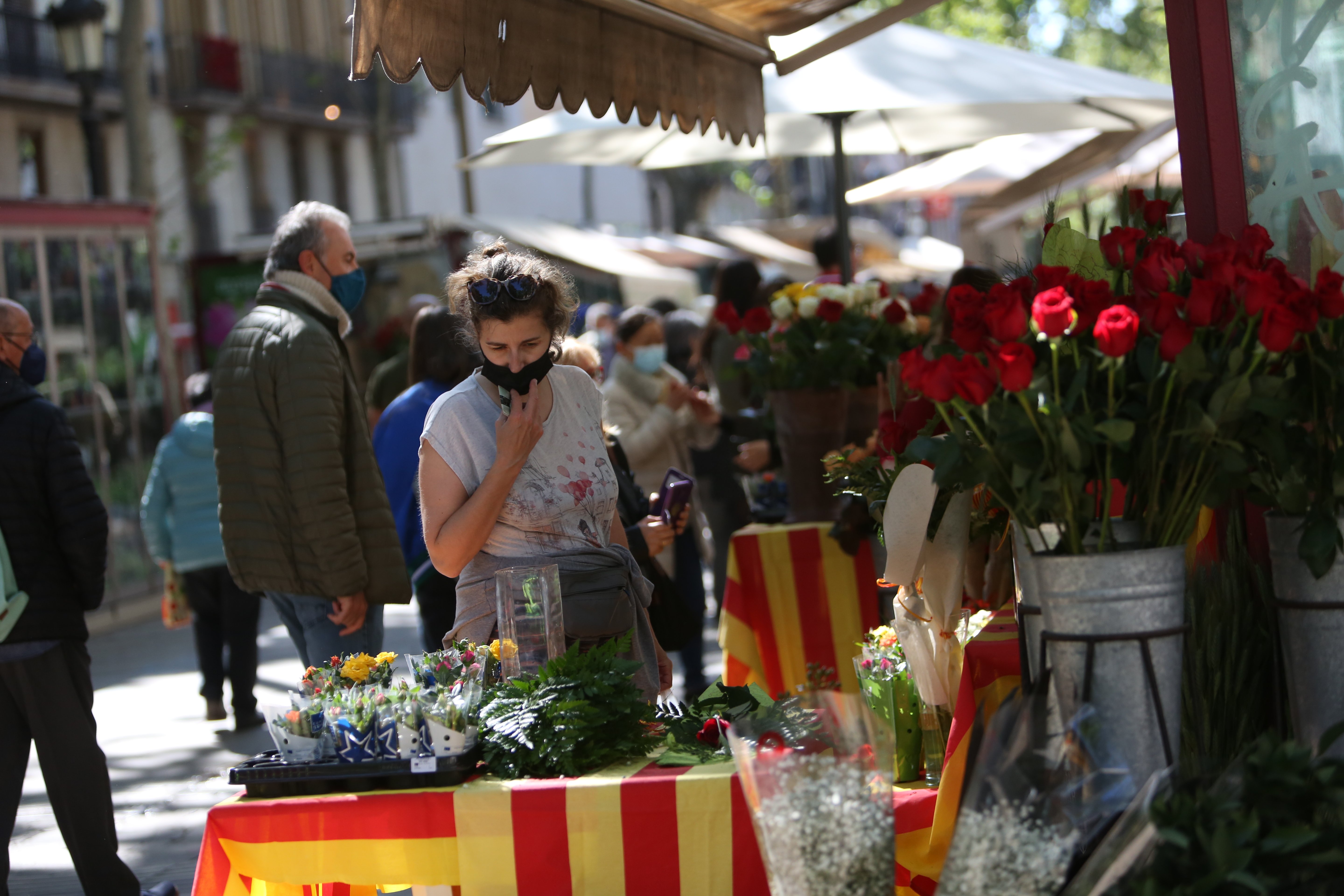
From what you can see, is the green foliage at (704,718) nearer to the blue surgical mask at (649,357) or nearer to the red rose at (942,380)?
the red rose at (942,380)

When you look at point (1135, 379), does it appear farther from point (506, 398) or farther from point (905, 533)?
point (506, 398)

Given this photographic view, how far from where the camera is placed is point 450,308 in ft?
10.3

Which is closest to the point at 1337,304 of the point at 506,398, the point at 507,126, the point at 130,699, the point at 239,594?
the point at 506,398

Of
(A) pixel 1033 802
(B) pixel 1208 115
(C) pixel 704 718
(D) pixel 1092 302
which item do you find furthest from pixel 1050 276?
(C) pixel 704 718

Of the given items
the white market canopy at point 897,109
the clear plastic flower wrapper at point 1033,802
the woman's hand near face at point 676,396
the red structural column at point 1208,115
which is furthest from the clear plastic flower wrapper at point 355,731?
the woman's hand near face at point 676,396

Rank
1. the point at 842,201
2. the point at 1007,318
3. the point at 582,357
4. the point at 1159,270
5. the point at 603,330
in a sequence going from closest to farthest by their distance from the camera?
the point at 1007,318 < the point at 1159,270 < the point at 582,357 < the point at 842,201 < the point at 603,330

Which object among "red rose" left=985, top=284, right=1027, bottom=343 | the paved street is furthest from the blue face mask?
"red rose" left=985, top=284, right=1027, bottom=343

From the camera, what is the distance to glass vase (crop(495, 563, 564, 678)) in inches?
103

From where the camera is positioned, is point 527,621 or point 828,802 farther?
point 527,621

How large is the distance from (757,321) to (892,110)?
7.28 feet

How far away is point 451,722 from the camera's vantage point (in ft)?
7.89

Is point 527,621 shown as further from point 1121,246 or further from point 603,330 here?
point 603,330

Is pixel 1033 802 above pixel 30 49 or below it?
below

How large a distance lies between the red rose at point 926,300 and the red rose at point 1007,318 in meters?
3.58
